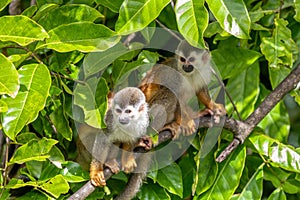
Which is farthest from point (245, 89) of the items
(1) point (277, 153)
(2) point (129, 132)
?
(2) point (129, 132)

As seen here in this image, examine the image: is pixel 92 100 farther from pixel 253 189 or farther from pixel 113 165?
pixel 253 189

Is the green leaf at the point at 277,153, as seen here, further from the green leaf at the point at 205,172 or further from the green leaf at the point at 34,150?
the green leaf at the point at 34,150

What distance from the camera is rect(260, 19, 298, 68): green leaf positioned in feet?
9.31

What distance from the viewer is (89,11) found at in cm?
236

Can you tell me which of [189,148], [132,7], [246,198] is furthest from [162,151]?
[132,7]

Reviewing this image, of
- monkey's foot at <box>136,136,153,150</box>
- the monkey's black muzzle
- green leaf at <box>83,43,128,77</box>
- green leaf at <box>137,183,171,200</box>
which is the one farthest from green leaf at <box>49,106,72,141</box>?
the monkey's black muzzle

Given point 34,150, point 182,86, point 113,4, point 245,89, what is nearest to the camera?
point 34,150

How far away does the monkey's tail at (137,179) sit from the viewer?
276 centimetres

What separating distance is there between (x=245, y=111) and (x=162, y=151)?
55cm

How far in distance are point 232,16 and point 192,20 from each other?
0.67 feet

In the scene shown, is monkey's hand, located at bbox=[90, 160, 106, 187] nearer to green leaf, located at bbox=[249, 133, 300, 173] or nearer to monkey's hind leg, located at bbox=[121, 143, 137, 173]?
monkey's hind leg, located at bbox=[121, 143, 137, 173]

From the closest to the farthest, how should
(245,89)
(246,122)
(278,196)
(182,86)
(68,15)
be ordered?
(68,15), (246,122), (278,196), (182,86), (245,89)

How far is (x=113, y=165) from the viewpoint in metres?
2.68

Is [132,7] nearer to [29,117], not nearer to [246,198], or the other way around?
[29,117]
